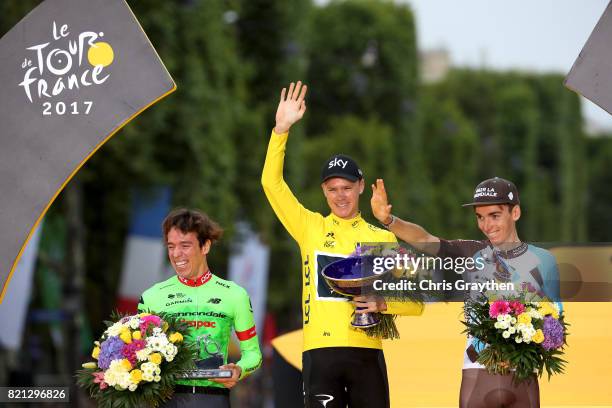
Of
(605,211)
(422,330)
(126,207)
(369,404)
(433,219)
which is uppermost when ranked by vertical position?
(605,211)

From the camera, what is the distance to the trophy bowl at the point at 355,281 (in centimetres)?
760

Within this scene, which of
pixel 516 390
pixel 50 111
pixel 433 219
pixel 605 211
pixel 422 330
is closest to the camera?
pixel 516 390

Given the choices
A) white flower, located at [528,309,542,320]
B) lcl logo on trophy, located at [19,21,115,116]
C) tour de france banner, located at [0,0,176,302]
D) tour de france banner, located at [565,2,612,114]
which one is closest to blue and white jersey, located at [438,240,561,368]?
white flower, located at [528,309,542,320]

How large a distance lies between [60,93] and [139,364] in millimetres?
1986

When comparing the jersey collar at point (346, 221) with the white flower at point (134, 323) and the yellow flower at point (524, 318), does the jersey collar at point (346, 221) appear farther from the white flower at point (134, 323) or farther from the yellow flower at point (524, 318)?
the white flower at point (134, 323)

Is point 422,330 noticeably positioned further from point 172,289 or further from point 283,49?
point 283,49

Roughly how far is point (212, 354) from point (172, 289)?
1.52 feet

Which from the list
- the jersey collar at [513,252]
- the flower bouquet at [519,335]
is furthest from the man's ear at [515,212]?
the flower bouquet at [519,335]

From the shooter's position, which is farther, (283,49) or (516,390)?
(283,49)

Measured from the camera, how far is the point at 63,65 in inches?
324

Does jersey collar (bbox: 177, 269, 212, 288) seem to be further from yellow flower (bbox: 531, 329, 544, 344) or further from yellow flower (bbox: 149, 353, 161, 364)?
yellow flower (bbox: 531, 329, 544, 344)

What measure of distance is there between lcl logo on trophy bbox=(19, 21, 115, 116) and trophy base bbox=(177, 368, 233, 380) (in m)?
1.97

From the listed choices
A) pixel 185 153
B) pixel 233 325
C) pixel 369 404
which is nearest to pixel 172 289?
pixel 233 325

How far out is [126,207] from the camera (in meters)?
27.3
